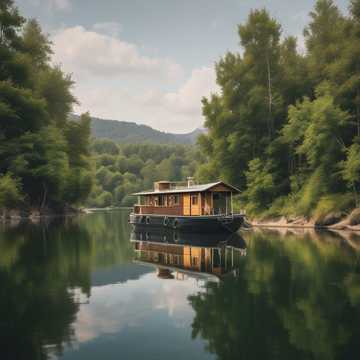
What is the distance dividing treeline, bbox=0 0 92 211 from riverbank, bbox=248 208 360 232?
30.2 meters

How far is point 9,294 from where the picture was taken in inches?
502

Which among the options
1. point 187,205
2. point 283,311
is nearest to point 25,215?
point 187,205

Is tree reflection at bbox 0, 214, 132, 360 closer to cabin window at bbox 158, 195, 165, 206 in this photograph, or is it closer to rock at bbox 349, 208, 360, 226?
cabin window at bbox 158, 195, 165, 206

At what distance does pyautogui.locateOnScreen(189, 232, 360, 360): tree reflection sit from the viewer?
8.08 m

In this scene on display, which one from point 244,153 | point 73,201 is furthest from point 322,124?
point 73,201

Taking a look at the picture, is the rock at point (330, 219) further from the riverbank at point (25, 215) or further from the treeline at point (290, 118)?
the riverbank at point (25, 215)

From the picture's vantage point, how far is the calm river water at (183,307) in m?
8.26

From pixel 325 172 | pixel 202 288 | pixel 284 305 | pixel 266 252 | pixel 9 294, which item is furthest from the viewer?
pixel 325 172

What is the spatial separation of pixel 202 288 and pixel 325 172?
29.1 metres

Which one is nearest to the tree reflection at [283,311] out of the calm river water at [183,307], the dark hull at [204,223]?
the calm river water at [183,307]

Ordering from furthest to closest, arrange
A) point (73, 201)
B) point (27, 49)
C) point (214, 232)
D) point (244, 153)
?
point (73, 201) < point (27, 49) < point (244, 153) < point (214, 232)

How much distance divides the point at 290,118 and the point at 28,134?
35.6 metres

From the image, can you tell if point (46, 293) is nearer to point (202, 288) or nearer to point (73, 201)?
point (202, 288)

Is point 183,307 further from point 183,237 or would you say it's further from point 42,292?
point 183,237
